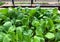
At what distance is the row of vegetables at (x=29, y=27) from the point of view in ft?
3.48

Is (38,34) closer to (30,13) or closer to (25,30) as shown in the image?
(25,30)

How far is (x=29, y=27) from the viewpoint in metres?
1.34

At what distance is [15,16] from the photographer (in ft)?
4.88

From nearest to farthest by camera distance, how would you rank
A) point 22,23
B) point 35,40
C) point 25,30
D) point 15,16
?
1. point 35,40
2. point 25,30
3. point 22,23
4. point 15,16

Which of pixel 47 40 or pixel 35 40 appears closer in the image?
pixel 35 40

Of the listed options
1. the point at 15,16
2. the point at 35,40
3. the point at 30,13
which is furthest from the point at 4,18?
the point at 35,40

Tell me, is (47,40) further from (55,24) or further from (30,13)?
(30,13)

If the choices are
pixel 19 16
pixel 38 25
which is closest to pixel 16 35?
pixel 38 25

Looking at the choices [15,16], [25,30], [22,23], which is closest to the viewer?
[25,30]

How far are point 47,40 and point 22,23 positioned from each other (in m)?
0.27

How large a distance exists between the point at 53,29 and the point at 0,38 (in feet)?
1.33

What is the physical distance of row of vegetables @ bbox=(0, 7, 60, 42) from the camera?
1061mm

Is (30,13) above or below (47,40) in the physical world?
above

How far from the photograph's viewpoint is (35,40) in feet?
3.33
